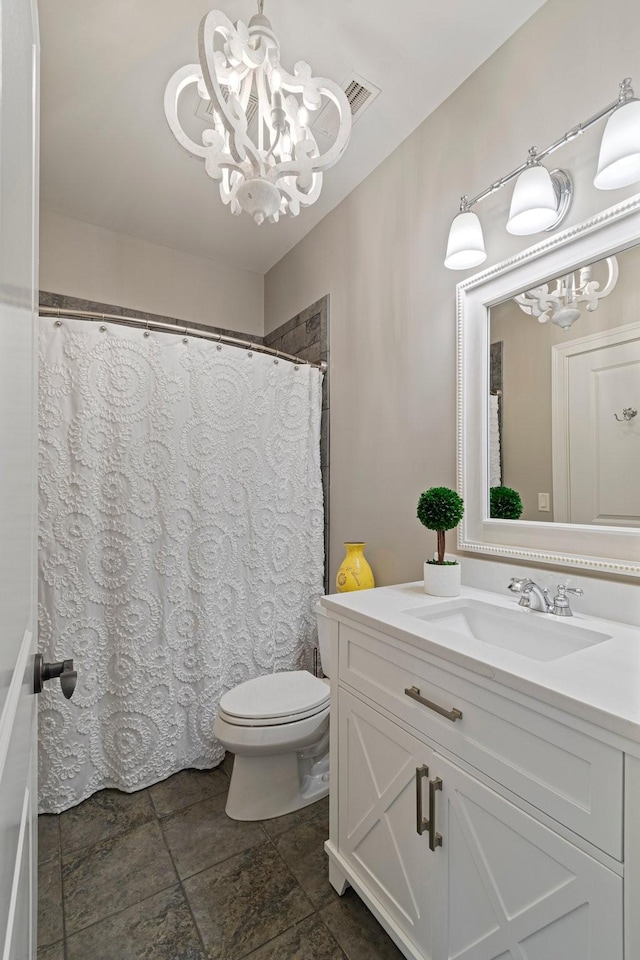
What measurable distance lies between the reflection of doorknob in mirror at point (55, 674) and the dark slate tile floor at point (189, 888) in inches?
38.7

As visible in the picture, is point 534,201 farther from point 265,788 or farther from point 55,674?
point 265,788

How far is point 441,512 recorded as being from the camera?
1432 mm

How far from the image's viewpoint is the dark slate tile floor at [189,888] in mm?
1177

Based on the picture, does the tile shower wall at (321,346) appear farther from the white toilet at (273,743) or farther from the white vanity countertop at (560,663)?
the white vanity countertop at (560,663)

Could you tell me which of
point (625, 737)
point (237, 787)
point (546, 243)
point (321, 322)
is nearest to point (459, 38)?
point (546, 243)

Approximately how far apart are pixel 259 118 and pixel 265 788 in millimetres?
A: 2148

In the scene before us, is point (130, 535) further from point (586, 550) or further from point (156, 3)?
point (156, 3)

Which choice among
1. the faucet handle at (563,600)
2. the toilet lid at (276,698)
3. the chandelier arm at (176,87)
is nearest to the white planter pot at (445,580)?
the faucet handle at (563,600)

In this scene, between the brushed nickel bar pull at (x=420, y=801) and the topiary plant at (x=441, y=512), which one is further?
the topiary plant at (x=441, y=512)

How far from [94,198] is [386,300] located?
1.56 metres

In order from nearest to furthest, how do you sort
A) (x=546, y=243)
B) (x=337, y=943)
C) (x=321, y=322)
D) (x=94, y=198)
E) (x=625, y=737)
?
(x=625, y=737)
(x=337, y=943)
(x=546, y=243)
(x=94, y=198)
(x=321, y=322)

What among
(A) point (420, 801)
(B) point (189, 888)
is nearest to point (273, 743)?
(B) point (189, 888)

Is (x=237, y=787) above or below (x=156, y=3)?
below

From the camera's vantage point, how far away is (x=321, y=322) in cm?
239
